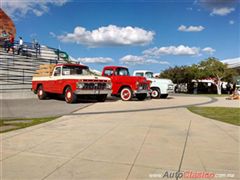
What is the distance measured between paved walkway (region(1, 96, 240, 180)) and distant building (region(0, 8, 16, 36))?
3392cm

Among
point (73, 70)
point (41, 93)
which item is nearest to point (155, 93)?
point (73, 70)

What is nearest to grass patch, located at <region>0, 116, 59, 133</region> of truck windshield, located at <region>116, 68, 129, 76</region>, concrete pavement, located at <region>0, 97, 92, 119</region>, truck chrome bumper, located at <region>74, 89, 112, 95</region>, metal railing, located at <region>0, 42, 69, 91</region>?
concrete pavement, located at <region>0, 97, 92, 119</region>

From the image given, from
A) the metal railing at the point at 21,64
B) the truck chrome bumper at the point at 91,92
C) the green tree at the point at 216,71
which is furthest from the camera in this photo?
the green tree at the point at 216,71

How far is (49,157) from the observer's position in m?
5.24

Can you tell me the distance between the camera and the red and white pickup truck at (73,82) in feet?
49.8

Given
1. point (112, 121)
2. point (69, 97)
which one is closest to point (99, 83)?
point (69, 97)

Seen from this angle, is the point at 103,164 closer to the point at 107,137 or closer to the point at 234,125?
the point at 107,137

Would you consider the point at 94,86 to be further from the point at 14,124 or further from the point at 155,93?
the point at 14,124

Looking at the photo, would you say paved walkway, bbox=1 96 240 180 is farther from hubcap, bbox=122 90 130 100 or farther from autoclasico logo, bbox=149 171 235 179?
hubcap, bbox=122 90 130 100

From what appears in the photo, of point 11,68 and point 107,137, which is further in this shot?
point 11,68

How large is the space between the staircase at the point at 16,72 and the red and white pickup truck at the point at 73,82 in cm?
242

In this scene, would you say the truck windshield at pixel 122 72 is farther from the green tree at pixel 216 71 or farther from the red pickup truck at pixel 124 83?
the green tree at pixel 216 71

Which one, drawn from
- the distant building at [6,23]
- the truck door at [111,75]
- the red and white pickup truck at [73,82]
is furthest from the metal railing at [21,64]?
the distant building at [6,23]

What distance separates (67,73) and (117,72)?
10.9 feet
